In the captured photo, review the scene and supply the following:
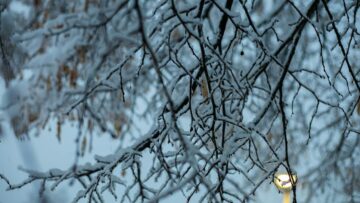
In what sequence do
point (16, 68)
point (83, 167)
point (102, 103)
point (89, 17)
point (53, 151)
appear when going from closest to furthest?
point (89, 17) < point (16, 68) < point (83, 167) < point (102, 103) < point (53, 151)

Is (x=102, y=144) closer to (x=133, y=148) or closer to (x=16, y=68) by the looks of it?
(x=133, y=148)

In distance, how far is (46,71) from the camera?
170 cm

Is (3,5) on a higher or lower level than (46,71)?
higher

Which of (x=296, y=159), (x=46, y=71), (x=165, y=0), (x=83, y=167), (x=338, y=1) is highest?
(x=338, y=1)

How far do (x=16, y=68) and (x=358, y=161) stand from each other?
146 inches

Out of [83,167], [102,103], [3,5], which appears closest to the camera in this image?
[3,5]

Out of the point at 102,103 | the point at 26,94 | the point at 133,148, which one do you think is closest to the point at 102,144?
the point at 102,103

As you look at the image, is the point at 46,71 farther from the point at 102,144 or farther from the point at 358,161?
the point at 358,161

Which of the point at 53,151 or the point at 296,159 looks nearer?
the point at 53,151

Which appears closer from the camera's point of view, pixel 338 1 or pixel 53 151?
pixel 338 1

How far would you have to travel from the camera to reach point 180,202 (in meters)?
3.56

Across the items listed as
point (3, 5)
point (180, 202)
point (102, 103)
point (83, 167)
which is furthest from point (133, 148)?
point (180, 202)

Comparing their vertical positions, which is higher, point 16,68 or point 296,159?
point 296,159

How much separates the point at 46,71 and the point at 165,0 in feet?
1.84
